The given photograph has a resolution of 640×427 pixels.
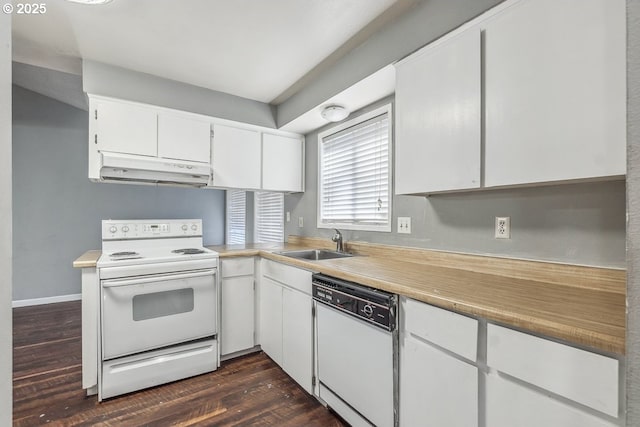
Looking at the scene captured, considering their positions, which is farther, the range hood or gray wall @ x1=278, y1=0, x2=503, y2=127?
the range hood

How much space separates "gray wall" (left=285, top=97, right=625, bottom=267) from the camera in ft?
3.75

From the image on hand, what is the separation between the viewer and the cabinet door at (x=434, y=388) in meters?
1.01

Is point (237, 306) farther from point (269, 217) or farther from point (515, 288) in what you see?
point (515, 288)

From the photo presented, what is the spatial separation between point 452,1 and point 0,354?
207cm

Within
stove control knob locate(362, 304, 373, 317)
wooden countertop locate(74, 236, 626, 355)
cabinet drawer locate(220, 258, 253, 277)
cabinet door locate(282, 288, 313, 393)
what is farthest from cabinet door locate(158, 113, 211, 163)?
stove control knob locate(362, 304, 373, 317)

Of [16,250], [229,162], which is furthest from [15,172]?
[229,162]

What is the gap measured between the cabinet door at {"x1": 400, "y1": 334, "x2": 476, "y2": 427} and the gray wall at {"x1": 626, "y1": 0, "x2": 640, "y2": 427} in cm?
49

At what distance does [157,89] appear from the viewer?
245 centimetres

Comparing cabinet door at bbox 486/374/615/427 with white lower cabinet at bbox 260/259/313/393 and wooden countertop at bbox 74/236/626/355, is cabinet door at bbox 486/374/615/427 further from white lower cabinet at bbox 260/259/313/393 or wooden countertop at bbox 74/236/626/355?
white lower cabinet at bbox 260/259/313/393

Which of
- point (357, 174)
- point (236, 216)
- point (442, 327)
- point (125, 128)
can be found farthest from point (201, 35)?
point (236, 216)

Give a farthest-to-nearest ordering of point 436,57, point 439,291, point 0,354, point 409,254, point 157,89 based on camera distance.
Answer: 1. point 157,89
2. point 409,254
3. point 436,57
4. point 439,291
5. point 0,354

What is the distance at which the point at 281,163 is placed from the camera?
3031mm

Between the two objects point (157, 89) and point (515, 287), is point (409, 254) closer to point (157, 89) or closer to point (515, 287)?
point (515, 287)

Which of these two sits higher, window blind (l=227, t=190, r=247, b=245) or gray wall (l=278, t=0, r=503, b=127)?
gray wall (l=278, t=0, r=503, b=127)
